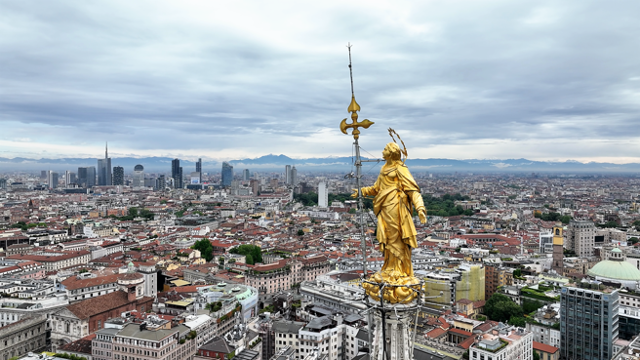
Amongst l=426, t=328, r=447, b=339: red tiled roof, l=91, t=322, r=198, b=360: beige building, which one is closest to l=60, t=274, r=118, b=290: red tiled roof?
l=91, t=322, r=198, b=360: beige building

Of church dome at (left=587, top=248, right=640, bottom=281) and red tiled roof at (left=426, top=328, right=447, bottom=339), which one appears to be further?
church dome at (left=587, top=248, right=640, bottom=281)

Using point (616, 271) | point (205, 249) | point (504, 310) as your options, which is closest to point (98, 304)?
point (205, 249)

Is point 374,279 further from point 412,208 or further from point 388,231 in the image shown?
point 412,208

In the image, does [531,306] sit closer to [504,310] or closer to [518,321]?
[504,310]

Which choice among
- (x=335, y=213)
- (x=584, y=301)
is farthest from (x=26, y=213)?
(x=584, y=301)

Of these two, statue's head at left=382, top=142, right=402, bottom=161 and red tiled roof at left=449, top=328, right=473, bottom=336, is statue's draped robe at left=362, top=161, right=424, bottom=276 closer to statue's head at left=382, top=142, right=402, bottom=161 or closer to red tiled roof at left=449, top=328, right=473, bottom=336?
statue's head at left=382, top=142, right=402, bottom=161
